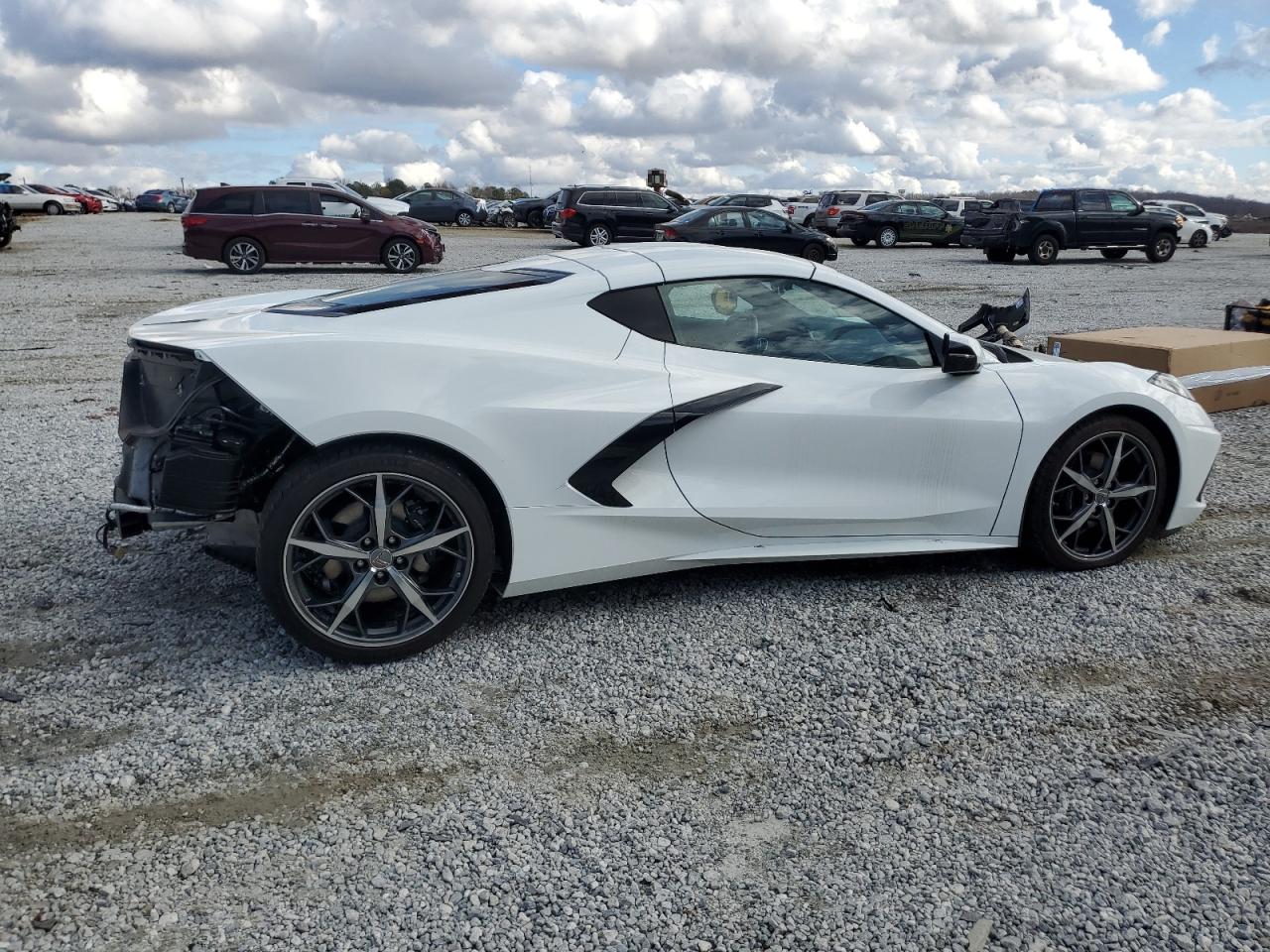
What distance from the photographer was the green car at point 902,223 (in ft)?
92.7

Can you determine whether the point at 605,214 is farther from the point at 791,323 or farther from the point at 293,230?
the point at 791,323

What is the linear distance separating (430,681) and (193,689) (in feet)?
2.53

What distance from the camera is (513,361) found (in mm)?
3609

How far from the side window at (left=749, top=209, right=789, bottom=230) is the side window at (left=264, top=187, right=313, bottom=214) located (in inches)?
352

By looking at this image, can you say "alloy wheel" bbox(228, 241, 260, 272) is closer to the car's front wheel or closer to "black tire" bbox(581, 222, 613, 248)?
the car's front wheel

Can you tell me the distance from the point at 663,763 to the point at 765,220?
19848 mm

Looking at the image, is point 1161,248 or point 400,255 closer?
point 400,255

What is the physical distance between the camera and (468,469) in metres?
3.57

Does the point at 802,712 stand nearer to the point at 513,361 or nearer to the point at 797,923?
the point at 797,923

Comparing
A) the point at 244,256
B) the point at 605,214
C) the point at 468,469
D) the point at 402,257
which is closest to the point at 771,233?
the point at 605,214

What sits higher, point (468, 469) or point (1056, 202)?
point (1056, 202)

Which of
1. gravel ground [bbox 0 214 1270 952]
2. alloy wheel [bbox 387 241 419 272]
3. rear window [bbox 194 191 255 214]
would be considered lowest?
gravel ground [bbox 0 214 1270 952]

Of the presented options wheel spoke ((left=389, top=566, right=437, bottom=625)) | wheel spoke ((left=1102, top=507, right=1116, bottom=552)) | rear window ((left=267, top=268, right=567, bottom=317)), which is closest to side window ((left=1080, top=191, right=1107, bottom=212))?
wheel spoke ((left=1102, top=507, right=1116, bottom=552))

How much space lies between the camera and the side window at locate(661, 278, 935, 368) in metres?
3.94
